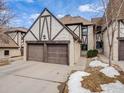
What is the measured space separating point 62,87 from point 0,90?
11.2 feet

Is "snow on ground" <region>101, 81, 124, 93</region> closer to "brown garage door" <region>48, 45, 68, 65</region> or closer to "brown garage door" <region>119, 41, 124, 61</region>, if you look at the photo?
"brown garage door" <region>48, 45, 68, 65</region>

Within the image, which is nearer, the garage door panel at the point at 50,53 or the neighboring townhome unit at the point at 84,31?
Answer: the garage door panel at the point at 50,53

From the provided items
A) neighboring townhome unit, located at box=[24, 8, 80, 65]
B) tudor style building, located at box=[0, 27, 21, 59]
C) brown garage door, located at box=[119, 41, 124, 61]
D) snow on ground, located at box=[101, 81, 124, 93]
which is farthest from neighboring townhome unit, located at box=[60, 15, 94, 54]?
snow on ground, located at box=[101, 81, 124, 93]

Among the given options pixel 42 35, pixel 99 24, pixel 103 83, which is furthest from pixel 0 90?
pixel 99 24

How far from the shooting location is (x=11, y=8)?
62.7 ft

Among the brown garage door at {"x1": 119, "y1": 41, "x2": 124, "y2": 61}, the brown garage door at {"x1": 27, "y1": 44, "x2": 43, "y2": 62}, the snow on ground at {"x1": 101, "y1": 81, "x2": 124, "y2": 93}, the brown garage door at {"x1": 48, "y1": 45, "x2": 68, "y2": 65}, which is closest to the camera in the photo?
the snow on ground at {"x1": 101, "y1": 81, "x2": 124, "y2": 93}

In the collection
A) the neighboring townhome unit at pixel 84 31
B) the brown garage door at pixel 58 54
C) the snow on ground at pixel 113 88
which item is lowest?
the snow on ground at pixel 113 88

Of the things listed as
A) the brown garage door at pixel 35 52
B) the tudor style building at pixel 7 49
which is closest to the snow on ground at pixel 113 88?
the brown garage door at pixel 35 52

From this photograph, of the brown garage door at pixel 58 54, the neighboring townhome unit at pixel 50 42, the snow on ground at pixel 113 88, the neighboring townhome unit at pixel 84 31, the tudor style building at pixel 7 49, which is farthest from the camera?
the neighboring townhome unit at pixel 84 31

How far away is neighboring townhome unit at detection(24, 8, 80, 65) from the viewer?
1603 cm

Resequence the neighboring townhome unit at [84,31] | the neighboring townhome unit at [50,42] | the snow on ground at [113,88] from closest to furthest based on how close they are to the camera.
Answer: the snow on ground at [113,88] → the neighboring townhome unit at [50,42] → the neighboring townhome unit at [84,31]

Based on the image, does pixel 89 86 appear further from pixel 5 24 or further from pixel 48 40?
pixel 5 24

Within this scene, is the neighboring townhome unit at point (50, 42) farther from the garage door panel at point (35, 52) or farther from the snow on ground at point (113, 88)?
the snow on ground at point (113, 88)

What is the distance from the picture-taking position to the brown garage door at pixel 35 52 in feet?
59.4
